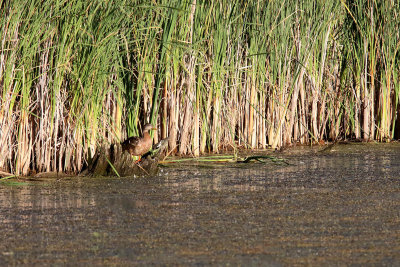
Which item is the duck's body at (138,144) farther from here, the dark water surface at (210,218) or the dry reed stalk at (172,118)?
the dry reed stalk at (172,118)

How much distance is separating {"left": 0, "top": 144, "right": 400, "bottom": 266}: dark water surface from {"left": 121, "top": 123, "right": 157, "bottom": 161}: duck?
0.26 metres

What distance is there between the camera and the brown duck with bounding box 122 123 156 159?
5.91 metres

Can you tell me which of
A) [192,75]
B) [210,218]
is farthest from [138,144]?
[210,218]

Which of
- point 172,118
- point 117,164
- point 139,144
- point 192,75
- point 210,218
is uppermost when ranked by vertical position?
point 192,75

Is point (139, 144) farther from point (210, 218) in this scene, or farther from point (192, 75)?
point (210, 218)

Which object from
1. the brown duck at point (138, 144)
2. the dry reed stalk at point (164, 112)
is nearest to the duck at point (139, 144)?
the brown duck at point (138, 144)

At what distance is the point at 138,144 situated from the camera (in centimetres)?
592

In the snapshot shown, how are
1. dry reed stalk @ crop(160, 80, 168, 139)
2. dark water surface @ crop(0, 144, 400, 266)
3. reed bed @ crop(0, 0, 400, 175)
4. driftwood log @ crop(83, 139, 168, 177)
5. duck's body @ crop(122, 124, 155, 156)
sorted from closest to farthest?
1. dark water surface @ crop(0, 144, 400, 266)
2. reed bed @ crop(0, 0, 400, 175)
3. driftwood log @ crop(83, 139, 168, 177)
4. duck's body @ crop(122, 124, 155, 156)
5. dry reed stalk @ crop(160, 80, 168, 139)

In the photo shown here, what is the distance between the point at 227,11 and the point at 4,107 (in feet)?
7.46

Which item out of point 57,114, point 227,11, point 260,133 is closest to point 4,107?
point 57,114

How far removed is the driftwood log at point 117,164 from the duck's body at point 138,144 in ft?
0.29

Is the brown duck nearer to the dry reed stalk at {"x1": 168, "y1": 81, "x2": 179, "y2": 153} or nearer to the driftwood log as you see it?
the driftwood log

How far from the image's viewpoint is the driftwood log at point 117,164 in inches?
224

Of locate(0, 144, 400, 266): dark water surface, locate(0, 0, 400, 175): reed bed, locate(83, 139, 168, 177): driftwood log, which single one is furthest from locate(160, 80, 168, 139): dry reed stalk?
locate(83, 139, 168, 177): driftwood log
